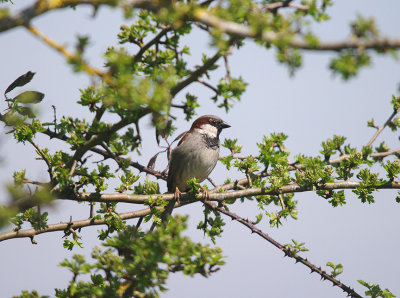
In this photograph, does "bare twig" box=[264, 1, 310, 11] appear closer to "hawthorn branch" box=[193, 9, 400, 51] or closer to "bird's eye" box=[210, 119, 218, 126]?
"hawthorn branch" box=[193, 9, 400, 51]

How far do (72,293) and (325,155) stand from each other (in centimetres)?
266

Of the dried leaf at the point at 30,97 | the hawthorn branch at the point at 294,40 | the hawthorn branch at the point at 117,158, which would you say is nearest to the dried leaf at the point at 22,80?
the dried leaf at the point at 30,97

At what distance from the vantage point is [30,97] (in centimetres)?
316

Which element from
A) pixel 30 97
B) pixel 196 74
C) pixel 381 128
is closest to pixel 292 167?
pixel 381 128

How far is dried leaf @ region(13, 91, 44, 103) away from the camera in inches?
124

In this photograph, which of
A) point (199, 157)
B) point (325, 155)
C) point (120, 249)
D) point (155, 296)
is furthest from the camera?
point (199, 157)

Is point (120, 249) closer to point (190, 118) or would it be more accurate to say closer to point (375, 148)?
point (190, 118)

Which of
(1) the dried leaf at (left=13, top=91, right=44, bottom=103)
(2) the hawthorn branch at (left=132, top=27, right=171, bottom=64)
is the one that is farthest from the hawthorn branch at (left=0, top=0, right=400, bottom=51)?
(1) the dried leaf at (left=13, top=91, right=44, bottom=103)

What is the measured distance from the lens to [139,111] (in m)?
2.38

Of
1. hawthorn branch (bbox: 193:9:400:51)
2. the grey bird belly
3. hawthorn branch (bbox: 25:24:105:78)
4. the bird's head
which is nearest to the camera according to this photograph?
hawthorn branch (bbox: 193:9:400:51)

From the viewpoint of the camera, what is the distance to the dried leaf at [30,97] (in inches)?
124

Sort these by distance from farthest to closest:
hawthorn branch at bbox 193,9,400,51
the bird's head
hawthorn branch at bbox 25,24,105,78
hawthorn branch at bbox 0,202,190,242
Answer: the bird's head
hawthorn branch at bbox 0,202,190,242
hawthorn branch at bbox 25,24,105,78
hawthorn branch at bbox 193,9,400,51

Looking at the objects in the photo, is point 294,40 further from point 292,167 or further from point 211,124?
point 211,124

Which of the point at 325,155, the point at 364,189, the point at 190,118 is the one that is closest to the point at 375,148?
the point at 325,155
